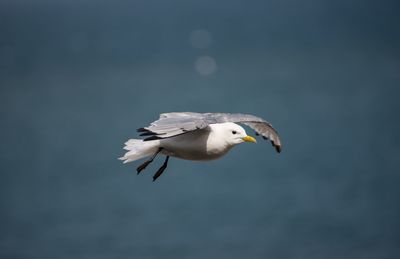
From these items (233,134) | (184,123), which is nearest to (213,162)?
(233,134)

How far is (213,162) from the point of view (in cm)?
4188

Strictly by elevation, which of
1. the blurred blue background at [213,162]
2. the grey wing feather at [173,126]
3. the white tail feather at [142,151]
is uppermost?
the blurred blue background at [213,162]

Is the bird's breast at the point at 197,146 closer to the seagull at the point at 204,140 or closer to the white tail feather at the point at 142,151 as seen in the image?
the seagull at the point at 204,140

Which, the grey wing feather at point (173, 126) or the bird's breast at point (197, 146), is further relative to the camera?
the bird's breast at point (197, 146)

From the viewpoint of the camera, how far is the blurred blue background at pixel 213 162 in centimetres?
3198

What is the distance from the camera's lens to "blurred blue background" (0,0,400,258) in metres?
32.0

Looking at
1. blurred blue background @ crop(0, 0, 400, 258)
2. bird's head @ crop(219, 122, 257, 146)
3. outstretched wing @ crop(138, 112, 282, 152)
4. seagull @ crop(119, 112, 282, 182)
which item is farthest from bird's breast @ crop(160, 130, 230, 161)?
blurred blue background @ crop(0, 0, 400, 258)

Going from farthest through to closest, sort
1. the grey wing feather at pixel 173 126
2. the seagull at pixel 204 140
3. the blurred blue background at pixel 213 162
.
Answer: the blurred blue background at pixel 213 162 < the seagull at pixel 204 140 < the grey wing feather at pixel 173 126

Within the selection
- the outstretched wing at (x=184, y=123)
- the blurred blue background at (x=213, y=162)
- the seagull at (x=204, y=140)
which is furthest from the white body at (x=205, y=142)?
the blurred blue background at (x=213, y=162)

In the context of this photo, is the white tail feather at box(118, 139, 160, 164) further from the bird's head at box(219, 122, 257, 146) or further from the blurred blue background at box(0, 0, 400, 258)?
the blurred blue background at box(0, 0, 400, 258)

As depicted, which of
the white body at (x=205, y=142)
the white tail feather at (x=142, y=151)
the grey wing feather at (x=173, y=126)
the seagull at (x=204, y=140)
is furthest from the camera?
the white tail feather at (x=142, y=151)
